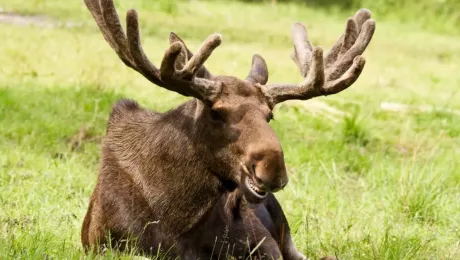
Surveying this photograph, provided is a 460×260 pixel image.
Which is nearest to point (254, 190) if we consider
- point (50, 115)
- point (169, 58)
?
point (169, 58)

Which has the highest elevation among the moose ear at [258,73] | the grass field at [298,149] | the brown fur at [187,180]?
the moose ear at [258,73]

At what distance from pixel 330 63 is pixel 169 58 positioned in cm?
143

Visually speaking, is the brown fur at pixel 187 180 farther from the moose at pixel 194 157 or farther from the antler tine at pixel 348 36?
the antler tine at pixel 348 36

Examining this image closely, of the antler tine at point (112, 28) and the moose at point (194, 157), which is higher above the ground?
the antler tine at point (112, 28)

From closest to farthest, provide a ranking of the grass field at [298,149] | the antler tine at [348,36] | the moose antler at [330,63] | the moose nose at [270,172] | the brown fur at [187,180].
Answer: the moose nose at [270,172], the brown fur at [187,180], the moose antler at [330,63], the antler tine at [348,36], the grass field at [298,149]

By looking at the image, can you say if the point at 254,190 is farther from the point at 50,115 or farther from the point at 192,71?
the point at 50,115

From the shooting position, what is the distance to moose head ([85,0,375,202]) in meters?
4.37

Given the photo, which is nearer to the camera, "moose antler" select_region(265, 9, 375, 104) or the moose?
the moose

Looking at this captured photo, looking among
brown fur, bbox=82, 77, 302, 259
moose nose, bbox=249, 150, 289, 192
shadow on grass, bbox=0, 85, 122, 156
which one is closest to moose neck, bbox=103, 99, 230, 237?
brown fur, bbox=82, 77, 302, 259

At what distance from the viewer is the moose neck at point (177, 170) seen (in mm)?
4789

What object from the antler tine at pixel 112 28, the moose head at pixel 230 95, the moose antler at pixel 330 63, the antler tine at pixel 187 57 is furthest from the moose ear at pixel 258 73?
the antler tine at pixel 112 28

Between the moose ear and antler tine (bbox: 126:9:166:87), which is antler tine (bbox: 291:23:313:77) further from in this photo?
antler tine (bbox: 126:9:166:87)

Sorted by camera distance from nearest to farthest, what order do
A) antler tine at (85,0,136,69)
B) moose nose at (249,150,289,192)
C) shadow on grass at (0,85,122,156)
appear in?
moose nose at (249,150,289,192)
antler tine at (85,0,136,69)
shadow on grass at (0,85,122,156)

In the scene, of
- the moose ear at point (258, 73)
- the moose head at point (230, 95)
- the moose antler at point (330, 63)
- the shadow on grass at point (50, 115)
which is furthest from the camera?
the shadow on grass at point (50, 115)
